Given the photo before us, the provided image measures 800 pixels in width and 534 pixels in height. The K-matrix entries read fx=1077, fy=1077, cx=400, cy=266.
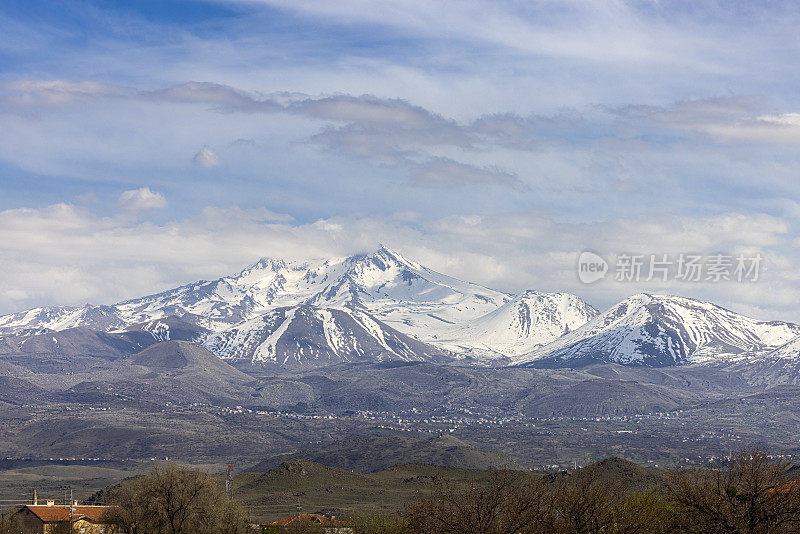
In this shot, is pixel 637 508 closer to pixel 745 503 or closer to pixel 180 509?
pixel 745 503

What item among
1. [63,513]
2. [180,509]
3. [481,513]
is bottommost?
[63,513]

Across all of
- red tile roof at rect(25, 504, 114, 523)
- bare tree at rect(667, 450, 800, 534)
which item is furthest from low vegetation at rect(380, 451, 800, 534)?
red tile roof at rect(25, 504, 114, 523)

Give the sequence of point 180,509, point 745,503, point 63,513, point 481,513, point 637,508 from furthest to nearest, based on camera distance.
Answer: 1. point 63,513
2. point 180,509
3. point 637,508
4. point 481,513
5. point 745,503

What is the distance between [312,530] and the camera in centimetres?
14112

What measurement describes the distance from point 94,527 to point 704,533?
325 ft

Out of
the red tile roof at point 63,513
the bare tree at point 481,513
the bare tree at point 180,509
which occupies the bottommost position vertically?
the red tile roof at point 63,513

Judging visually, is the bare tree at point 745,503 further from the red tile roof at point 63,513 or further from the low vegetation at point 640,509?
the red tile roof at point 63,513

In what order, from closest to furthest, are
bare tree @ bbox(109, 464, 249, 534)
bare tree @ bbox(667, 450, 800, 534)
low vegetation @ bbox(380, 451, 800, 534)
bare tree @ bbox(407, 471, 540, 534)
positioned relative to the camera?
1. bare tree @ bbox(667, 450, 800, 534)
2. low vegetation @ bbox(380, 451, 800, 534)
3. bare tree @ bbox(407, 471, 540, 534)
4. bare tree @ bbox(109, 464, 249, 534)

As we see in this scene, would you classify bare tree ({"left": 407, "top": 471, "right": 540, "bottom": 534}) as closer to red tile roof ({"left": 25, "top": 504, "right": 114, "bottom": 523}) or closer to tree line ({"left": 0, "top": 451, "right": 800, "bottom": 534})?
tree line ({"left": 0, "top": 451, "right": 800, "bottom": 534})

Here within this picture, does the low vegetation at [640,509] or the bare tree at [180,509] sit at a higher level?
the low vegetation at [640,509]

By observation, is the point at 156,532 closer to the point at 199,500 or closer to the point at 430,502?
the point at 199,500

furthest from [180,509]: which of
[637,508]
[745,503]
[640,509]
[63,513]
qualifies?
[745,503]

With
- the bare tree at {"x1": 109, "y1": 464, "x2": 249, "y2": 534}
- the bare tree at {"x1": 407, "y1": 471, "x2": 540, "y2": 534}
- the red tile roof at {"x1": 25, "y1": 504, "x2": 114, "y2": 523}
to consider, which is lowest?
the red tile roof at {"x1": 25, "y1": 504, "x2": 114, "y2": 523}

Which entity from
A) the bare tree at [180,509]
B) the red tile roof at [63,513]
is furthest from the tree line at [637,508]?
the red tile roof at [63,513]
